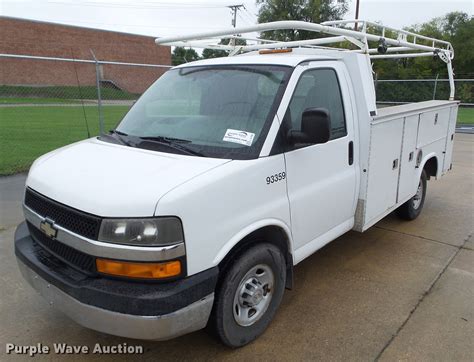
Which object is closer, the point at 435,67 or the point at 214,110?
the point at 214,110

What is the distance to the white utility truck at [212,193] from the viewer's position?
227 centimetres

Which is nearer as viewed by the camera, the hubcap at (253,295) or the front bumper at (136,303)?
the front bumper at (136,303)

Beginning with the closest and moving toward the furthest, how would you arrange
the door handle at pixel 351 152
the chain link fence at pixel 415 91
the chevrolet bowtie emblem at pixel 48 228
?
1. the chevrolet bowtie emblem at pixel 48 228
2. the door handle at pixel 351 152
3. the chain link fence at pixel 415 91

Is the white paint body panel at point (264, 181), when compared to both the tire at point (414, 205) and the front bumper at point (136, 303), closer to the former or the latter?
the front bumper at point (136, 303)

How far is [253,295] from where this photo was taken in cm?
287

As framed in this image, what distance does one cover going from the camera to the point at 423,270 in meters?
4.11

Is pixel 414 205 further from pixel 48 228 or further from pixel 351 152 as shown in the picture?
pixel 48 228

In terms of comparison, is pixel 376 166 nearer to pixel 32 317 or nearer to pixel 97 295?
pixel 97 295

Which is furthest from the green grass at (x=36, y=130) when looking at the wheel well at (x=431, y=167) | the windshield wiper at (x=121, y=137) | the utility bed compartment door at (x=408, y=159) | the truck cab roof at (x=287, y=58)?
the wheel well at (x=431, y=167)

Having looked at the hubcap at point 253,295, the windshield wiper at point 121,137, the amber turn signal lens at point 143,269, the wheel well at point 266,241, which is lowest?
the hubcap at point 253,295

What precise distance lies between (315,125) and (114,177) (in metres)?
1.39

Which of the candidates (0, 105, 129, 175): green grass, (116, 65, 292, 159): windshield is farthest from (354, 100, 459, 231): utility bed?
(0, 105, 129, 175): green grass

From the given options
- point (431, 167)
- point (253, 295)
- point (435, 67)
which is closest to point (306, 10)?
point (435, 67)

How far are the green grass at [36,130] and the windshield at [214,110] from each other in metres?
5.00
